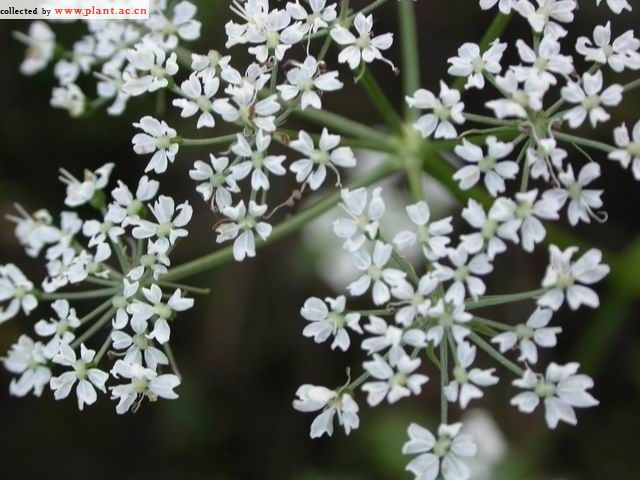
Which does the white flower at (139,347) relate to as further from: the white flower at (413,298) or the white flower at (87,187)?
the white flower at (413,298)

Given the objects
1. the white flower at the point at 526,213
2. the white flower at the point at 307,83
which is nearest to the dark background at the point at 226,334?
the white flower at the point at 307,83

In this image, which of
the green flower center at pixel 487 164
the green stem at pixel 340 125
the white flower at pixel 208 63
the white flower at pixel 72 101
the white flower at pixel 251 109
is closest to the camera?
the green flower center at pixel 487 164

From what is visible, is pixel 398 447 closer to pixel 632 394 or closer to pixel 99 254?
pixel 632 394

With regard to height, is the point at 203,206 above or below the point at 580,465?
above

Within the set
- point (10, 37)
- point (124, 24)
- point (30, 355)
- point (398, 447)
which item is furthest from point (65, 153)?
point (398, 447)

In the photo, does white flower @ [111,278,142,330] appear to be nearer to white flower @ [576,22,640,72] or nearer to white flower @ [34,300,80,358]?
white flower @ [34,300,80,358]

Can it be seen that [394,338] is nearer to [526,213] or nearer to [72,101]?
[526,213]

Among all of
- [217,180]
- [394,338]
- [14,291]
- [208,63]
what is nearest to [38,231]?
[14,291]
